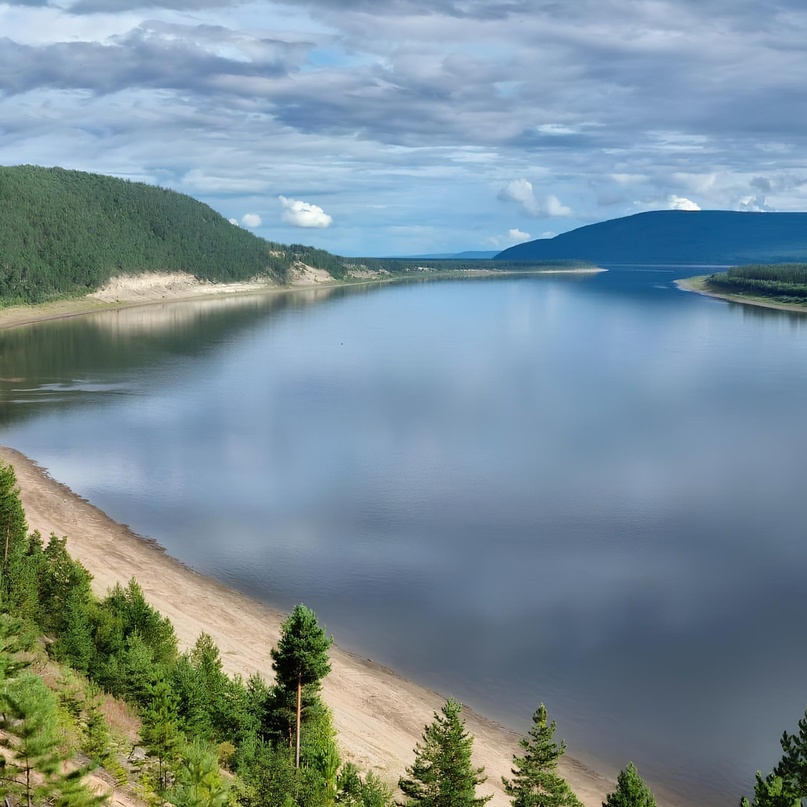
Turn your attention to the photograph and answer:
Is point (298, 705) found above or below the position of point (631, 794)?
above

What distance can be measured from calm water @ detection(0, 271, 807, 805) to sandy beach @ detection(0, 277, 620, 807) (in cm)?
122

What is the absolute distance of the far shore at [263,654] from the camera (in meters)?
24.0

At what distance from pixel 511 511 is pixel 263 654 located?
58.8 ft

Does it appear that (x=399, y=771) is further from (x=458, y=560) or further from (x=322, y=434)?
(x=322, y=434)

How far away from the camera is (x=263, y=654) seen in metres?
29.5

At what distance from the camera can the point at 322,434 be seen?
6169 centimetres

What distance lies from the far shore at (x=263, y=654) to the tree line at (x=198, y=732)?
2075mm

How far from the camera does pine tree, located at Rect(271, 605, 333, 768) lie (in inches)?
795

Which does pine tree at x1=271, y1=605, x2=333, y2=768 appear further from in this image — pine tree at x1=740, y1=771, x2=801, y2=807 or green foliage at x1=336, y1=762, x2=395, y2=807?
pine tree at x1=740, y1=771, x2=801, y2=807

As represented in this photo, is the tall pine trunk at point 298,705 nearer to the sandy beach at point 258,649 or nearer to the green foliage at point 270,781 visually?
the green foliage at point 270,781

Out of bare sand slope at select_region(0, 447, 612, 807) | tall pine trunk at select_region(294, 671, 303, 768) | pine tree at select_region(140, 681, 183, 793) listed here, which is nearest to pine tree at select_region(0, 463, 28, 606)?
bare sand slope at select_region(0, 447, 612, 807)

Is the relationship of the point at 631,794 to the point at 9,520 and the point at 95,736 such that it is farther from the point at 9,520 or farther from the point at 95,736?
the point at 9,520

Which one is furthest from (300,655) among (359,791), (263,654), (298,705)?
(263,654)

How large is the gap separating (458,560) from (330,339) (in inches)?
3429
